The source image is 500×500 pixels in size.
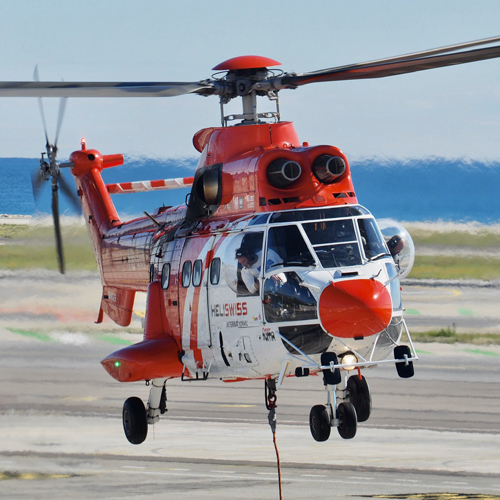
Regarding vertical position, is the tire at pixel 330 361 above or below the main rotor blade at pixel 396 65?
below

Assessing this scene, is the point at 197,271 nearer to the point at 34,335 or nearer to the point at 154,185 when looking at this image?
the point at 154,185

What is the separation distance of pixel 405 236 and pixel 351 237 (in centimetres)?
210

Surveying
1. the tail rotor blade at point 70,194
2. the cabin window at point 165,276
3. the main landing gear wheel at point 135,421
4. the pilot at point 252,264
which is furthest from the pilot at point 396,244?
the tail rotor blade at point 70,194

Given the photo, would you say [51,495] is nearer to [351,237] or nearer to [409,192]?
[351,237]

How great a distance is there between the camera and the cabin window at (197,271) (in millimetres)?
16094

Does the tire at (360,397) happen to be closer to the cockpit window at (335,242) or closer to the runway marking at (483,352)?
the cockpit window at (335,242)

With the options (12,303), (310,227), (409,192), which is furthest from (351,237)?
(409,192)

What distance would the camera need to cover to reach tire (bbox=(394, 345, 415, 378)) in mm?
14703

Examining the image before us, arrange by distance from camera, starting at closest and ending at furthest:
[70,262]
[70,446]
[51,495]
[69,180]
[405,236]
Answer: [405,236]
[69,180]
[51,495]
[70,446]
[70,262]

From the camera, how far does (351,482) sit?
1105 inches

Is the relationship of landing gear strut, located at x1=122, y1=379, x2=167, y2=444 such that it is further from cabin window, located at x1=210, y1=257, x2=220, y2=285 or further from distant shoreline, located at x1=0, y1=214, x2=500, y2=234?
distant shoreline, located at x1=0, y1=214, x2=500, y2=234

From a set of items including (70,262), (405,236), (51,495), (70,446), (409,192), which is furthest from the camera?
(409,192)

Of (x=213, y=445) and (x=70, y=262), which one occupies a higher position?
(x=70, y=262)

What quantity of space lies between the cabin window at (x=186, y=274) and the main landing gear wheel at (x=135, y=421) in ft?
7.83
